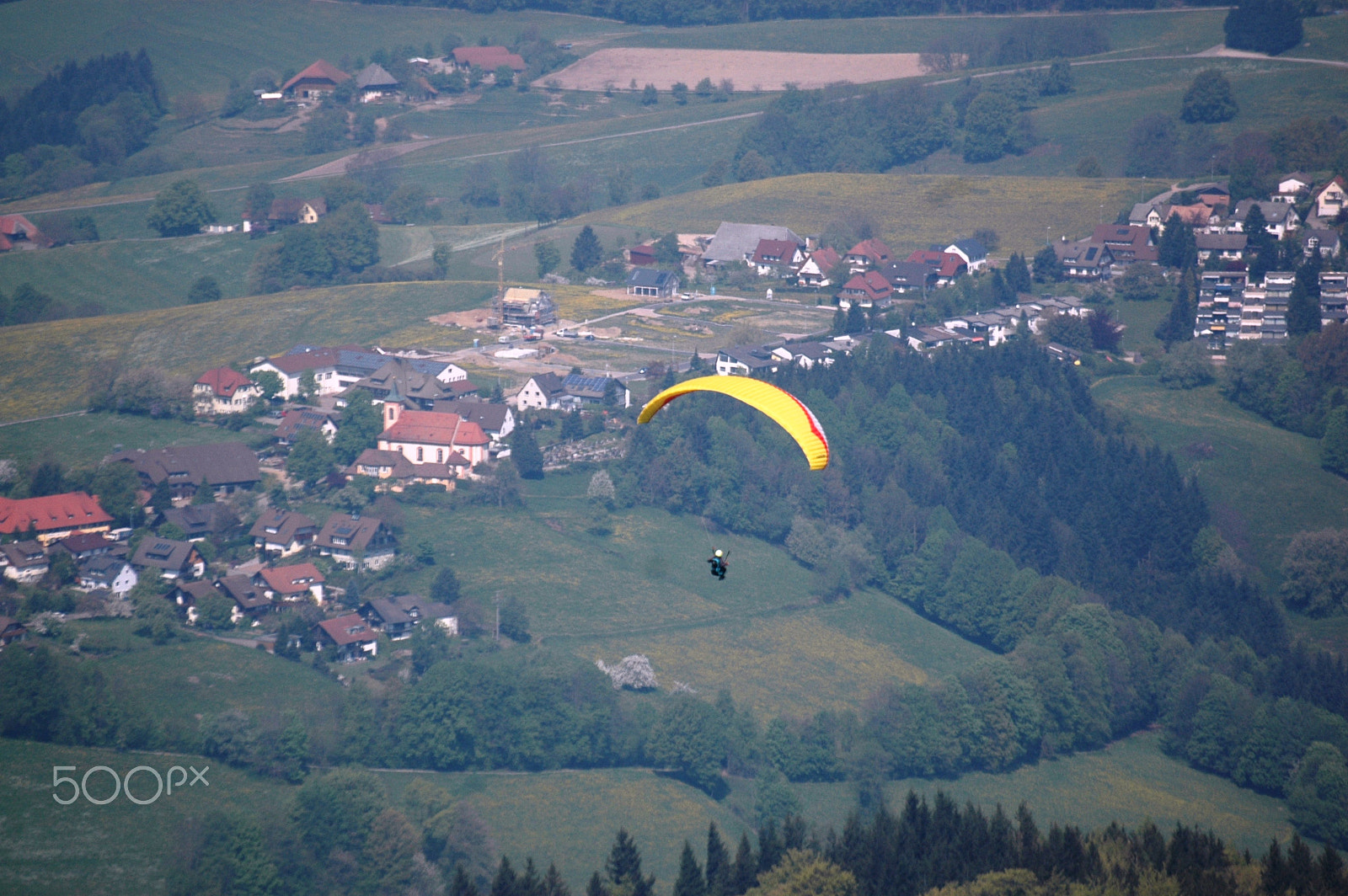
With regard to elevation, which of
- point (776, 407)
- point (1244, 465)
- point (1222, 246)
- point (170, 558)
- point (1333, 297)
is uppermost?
point (776, 407)

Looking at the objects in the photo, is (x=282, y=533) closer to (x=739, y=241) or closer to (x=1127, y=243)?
(x=739, y=241)

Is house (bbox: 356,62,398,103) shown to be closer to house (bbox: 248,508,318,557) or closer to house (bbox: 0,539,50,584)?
house (bbox: 248,508,318,557)

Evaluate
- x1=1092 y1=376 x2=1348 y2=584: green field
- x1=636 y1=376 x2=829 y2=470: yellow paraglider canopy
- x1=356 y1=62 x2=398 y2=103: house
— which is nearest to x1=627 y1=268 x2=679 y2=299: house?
x1=1092 y1=376 x2=1348 y2=584: green field

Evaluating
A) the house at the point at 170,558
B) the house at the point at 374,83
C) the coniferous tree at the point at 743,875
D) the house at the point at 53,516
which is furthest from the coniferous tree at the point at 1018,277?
the house at the point at 374,83

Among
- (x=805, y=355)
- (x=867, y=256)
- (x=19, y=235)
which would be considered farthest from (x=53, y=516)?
(x=867, y=256)

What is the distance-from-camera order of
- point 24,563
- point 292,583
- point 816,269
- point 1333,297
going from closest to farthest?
point 292,583
point 24,563
point 1333,297
point 816,269

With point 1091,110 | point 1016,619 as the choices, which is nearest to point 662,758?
point 1016,619

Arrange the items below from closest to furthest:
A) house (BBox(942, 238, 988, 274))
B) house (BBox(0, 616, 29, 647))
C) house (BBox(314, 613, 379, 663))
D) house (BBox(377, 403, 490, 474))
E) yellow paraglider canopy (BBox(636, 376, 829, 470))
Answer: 1. yellow paraglider canopy (BBox(636, 376, 829, 470))
2. house (BBox(0, 616, 29, 647))
3. house (BBox(314, 613, 379, 663))
4. house (BBox(377, 403, 490, 474))
5. house (BBox(942, 238, 988, 274))
